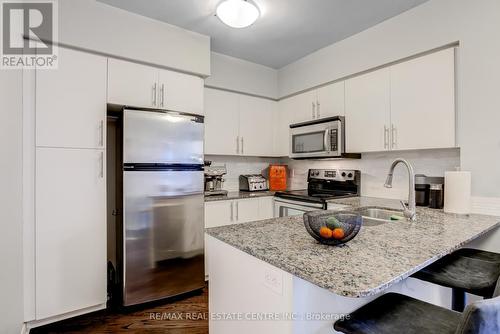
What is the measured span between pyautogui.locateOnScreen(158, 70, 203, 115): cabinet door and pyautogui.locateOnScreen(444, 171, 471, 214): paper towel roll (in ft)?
7.06

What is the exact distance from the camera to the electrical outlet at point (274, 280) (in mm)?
950

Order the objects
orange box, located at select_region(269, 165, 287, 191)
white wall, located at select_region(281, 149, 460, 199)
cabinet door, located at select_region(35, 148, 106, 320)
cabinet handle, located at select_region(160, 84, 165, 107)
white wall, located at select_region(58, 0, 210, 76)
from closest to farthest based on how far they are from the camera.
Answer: cabinet door, located at select_region(35, 148, 106, 320) < white wall, located at select_region(58, 0, 210, 76) < white wall, located at select_region(281, 149, 460, 199) < cabinet handle, located at select_region(160, 84, 165, 107) < orange box, located at select_region(269, 165, 287, 191)

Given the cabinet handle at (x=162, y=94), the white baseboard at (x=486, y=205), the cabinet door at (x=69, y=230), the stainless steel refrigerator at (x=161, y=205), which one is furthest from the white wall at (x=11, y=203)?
the white baseboard at (x=486, y=205)

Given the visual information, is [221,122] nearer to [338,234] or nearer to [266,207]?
[266,207]

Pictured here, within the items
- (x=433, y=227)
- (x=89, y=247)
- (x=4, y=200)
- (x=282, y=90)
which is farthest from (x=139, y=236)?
(x=282, y=90)

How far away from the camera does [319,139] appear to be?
2.87 meters

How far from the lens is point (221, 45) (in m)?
2.88

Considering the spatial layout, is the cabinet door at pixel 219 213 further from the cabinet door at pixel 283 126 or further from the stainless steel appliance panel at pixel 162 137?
the cabinet door at pixel 283 126

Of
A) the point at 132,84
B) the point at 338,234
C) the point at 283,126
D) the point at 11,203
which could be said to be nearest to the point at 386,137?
the point at 283,126

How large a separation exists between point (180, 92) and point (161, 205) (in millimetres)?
1069

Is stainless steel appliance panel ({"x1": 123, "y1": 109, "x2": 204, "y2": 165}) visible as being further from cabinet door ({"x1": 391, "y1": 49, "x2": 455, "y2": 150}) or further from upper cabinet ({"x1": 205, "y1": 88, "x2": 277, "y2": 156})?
cabinet door ({"x1": 391, "y1": 49, "x2": 455, "y2": 150})

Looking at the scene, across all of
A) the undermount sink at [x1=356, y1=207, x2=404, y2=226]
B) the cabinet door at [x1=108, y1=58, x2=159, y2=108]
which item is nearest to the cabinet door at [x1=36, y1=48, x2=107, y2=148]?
the cabinet door at [x1=108, y1=58, x2=159, y2=108]

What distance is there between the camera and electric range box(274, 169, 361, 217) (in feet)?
9.00

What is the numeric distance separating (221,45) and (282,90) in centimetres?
102
